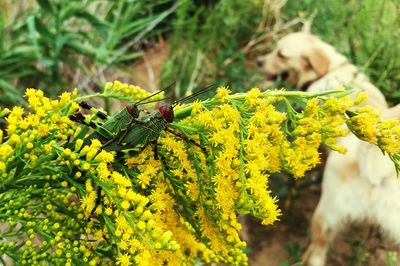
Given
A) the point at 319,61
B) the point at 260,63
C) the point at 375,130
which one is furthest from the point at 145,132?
the point at 260,63

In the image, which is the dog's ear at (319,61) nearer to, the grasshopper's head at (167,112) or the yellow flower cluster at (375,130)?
the yellow flower cluster at (375,130)

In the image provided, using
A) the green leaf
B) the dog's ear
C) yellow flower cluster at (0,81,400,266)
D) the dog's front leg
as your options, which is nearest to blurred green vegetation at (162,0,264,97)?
the dog's ear

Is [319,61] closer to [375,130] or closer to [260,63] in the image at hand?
[260,63]

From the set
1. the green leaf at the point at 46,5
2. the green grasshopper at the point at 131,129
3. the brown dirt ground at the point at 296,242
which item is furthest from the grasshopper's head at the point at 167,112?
the green leaf at the point at 46,5

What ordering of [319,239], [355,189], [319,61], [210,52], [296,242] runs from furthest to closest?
1. [210,52]
2. [319,61]
3. [296,242]
4. [319,239]
5. [355,189]

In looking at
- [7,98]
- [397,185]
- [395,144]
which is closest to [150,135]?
[395,144]

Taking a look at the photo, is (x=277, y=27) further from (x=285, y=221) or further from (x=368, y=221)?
(x=368, y=221)
